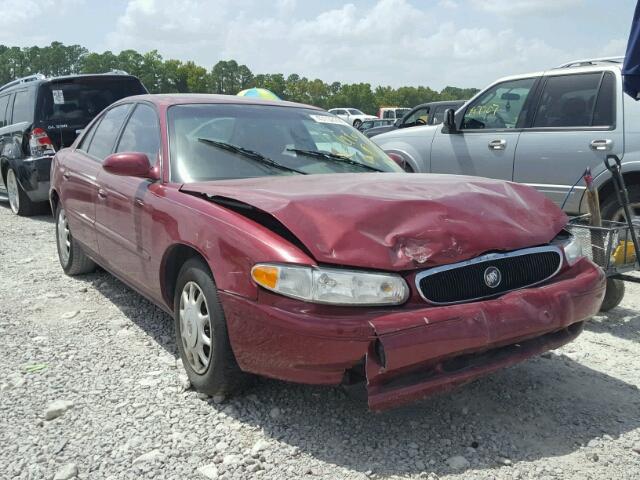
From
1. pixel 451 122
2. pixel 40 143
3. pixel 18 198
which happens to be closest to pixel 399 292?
pixel 451 122

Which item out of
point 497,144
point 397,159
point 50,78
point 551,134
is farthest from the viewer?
point 50,78

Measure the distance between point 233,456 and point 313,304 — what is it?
73 cm

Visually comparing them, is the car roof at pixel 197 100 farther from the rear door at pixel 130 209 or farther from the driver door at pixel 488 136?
the driver door at pixel 488 136

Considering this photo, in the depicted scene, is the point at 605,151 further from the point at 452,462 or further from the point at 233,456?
the point at 233,456

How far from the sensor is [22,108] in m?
8.72

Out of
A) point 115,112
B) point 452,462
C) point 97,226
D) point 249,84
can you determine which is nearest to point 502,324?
point 452,462

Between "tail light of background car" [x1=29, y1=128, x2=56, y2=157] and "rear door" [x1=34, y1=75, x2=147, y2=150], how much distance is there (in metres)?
0.07

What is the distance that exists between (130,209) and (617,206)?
3926mm

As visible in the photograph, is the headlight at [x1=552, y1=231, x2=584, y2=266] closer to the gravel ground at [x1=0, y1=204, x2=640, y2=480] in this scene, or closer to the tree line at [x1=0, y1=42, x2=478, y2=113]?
the gravel ground at [x1=0, y1=204, x2=640, y2=480]

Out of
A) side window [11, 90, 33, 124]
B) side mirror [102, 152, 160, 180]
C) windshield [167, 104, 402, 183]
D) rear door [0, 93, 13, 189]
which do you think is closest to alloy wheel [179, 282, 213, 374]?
windshield [167, 104, 402, 183]

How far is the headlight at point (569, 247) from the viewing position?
3041 millimetres

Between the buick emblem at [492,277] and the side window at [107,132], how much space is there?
3010mm

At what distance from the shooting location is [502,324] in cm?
254

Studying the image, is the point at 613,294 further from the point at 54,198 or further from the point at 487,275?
the point at 54,198
